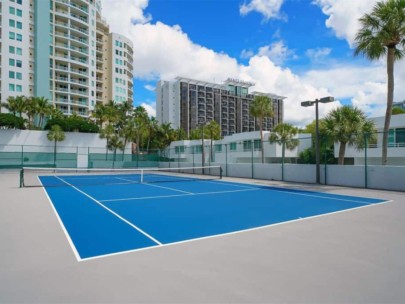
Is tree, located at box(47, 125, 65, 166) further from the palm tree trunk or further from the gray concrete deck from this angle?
the palm tree trunk

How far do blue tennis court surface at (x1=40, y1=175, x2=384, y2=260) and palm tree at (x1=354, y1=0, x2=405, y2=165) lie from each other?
8.84 metres

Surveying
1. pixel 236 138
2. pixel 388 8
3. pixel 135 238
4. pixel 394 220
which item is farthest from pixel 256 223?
pixel 236 138

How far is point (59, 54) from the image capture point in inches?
2933

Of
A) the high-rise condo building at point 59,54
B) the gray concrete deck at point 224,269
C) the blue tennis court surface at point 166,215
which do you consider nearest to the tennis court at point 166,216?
the blue tennis court surface at point 166,215

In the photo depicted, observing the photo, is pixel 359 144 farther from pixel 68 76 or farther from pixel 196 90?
pixel 196 90

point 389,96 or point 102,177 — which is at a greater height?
point 389,96

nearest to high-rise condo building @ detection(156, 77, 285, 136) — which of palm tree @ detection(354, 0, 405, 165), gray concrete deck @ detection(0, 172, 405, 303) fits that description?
palm tree @ detection(354, 0, 405, 165)

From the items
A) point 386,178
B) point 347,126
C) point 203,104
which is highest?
point 203,104

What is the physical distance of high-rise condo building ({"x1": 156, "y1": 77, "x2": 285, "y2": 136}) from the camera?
135 meters

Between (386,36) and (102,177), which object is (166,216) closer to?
(386,36)

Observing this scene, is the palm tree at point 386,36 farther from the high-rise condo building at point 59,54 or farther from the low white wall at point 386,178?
the high-rise condo building at point 59,54

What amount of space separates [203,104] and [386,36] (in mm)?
122689

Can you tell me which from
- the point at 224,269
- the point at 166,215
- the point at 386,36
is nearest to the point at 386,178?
the point at 386,36

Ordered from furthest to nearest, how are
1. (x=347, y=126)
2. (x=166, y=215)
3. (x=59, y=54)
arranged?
(x=59, y=54)
(x=347, y=126)
(x=166, y=215)
